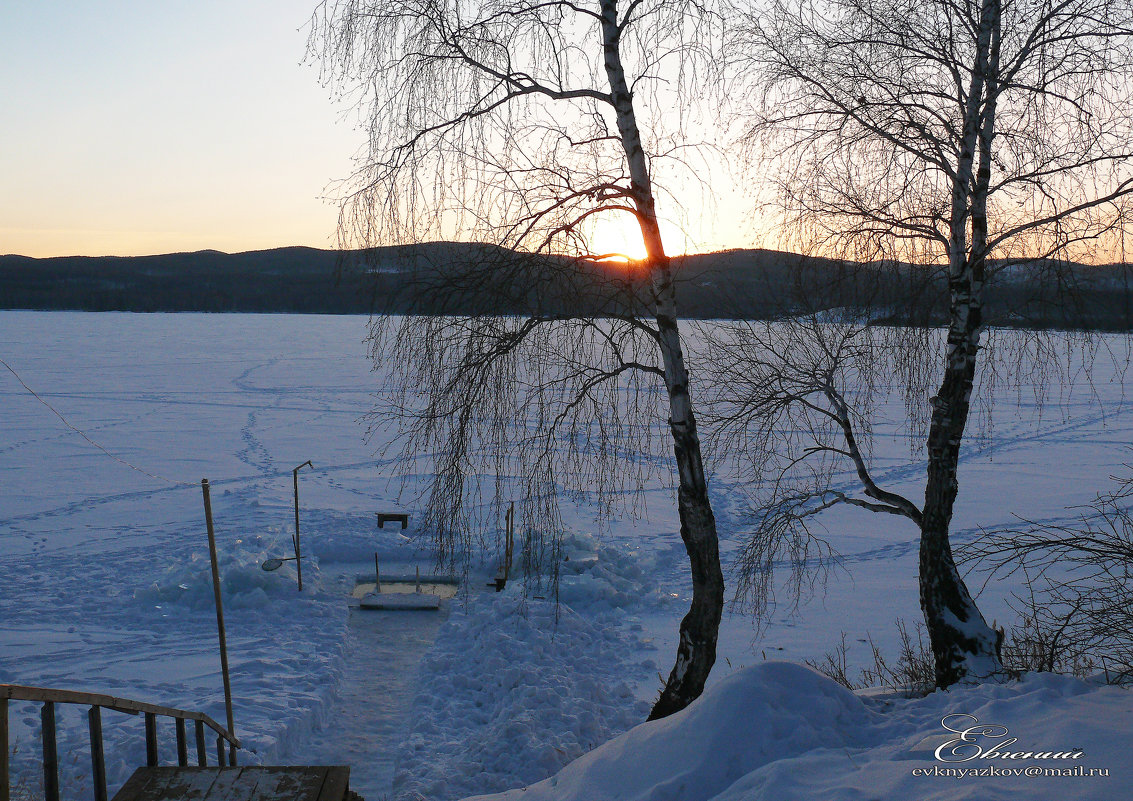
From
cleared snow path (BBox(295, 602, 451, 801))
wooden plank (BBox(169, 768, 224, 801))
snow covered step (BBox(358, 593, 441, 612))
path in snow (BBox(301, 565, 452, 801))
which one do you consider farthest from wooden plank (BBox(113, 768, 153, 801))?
snow covered step (BBox(358, 593, 441, 612))

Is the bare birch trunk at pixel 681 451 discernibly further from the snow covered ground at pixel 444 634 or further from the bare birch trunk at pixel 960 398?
the bare birch trunk at pixel 960 398

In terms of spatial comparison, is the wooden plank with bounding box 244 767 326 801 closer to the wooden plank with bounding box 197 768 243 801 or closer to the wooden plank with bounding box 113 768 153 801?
the wooden plank with bounding box 197 768 243 801

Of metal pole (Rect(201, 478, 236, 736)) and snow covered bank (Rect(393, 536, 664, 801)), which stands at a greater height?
metal pole (Rect(201, 478, 236, 736))

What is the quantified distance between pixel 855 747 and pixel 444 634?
8560 millimetres

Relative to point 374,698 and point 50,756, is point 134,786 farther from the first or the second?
point 374,698

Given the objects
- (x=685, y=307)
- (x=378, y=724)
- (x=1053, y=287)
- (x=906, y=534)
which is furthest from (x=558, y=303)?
(x=906, y=534)

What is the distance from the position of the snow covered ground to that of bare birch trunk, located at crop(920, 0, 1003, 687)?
1127 millimetres

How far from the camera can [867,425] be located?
8.23 metres

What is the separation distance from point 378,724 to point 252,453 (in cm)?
1604

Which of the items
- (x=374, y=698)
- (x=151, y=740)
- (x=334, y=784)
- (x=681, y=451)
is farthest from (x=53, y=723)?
(x=374, y=698)

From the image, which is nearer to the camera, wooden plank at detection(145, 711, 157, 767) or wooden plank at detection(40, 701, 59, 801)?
wooden plank at detection(40, 701, 59, 801)

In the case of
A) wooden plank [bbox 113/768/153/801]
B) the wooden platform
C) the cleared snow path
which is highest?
wooden plank [bbox 113/768/153/801]

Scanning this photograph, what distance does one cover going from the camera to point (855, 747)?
446cm

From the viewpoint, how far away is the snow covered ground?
4457 mm
